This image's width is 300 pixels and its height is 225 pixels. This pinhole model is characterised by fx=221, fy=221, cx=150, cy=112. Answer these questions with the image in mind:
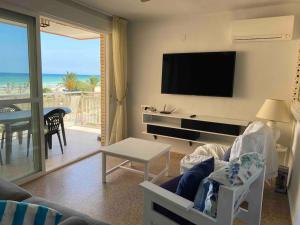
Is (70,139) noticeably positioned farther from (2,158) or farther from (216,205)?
(216,205)

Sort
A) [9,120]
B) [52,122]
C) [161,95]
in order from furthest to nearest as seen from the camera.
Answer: [161,95], [52,122], [9,120]

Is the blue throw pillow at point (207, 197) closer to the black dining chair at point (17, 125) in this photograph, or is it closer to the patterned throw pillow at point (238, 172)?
the patterned throw pillow at point (238, 172)

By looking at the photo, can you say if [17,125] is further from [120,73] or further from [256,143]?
[256,143]

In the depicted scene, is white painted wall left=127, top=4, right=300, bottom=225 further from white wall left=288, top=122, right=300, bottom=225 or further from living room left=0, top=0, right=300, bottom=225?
white wall left=288, top=122, right=300, bottom=225

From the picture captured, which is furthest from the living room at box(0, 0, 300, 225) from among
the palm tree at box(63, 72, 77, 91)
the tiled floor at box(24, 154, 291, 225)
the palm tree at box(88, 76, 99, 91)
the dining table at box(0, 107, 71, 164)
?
the palm tree at box(88, 76, 99, 91)

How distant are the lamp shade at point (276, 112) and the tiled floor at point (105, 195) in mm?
903

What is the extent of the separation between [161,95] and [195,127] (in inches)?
37.8

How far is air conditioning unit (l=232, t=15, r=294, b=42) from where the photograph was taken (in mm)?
2889

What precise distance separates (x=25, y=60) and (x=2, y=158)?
1.21 meters

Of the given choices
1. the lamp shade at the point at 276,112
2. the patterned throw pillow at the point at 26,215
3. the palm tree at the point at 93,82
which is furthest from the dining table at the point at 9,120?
the palm tree at the point at 93,82

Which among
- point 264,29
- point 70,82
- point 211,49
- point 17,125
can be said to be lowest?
point 17,125

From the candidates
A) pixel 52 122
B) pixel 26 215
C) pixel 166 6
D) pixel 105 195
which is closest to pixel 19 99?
pixel 52 122

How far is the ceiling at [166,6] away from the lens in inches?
118

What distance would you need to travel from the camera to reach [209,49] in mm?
3541
